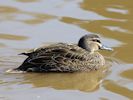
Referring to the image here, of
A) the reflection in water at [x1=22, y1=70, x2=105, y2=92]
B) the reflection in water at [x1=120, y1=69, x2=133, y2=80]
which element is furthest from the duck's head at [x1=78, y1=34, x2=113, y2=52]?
the reflection in water at [x1=120, y1=69, x2=133, y2=80]

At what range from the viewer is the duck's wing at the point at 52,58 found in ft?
33.7

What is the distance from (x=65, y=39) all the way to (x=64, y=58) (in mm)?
1124

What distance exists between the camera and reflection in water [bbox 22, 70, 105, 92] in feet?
31.8

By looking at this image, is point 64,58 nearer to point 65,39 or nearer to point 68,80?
point 68,80

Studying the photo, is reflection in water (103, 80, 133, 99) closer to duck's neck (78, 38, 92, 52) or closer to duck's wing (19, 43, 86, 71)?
duck's wing (19, 43, 86, 71)

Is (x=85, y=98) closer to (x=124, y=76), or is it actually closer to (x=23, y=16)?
(x=124, y=76)

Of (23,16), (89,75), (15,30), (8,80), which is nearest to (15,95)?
(8,80)

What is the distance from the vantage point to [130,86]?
9.57 metres

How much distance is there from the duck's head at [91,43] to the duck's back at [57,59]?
13 centimetres

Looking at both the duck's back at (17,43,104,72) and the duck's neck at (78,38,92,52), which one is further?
the duck's neck at (78,38,92,52)

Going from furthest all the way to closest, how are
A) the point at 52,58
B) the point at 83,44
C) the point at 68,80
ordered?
the point at 83,44
the point at 52,58
the point at 68,80

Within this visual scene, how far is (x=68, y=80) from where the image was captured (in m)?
9.98

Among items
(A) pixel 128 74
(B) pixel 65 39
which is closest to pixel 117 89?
(A) pixel 128 74

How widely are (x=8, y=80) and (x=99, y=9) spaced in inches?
157
